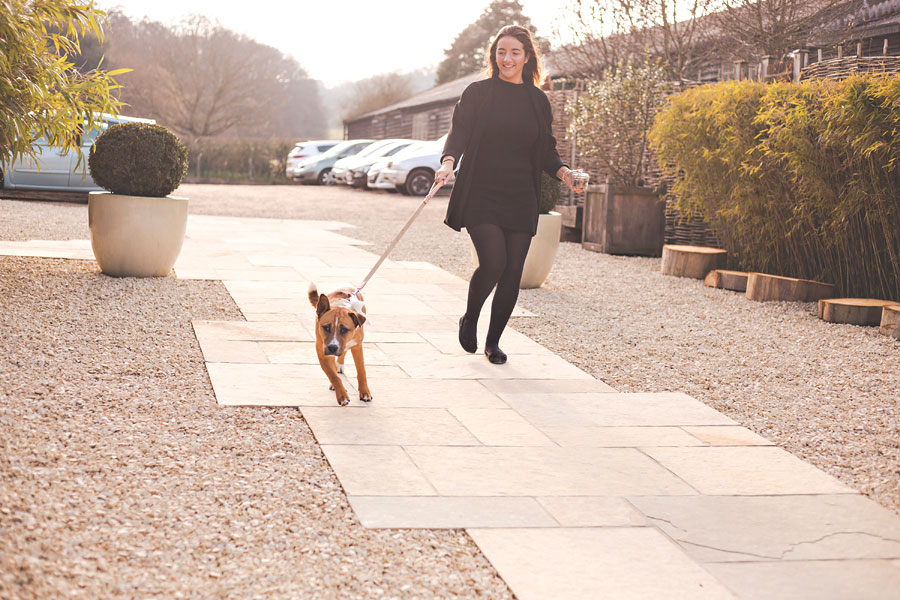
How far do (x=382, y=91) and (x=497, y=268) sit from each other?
4645cm

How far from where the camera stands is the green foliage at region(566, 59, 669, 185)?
40.5 ft

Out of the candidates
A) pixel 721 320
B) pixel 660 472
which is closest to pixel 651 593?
pixel 660 472

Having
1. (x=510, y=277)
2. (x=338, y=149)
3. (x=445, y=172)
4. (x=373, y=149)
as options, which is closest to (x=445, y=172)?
(x=445, y=172)

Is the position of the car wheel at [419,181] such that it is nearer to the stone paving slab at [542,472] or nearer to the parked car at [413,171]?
the parked car at [413,171]

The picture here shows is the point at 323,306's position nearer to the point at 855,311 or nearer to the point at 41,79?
the point at 41,79

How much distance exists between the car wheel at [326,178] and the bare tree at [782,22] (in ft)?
46.8

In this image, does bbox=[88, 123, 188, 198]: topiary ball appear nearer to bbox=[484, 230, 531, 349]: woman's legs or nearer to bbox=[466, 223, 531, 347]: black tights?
bbox=[466, 223, 531, 347]: black tights

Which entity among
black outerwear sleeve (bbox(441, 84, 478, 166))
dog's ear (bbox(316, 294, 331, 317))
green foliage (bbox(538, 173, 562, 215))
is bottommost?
dog's ear (bbox(316, 294, 331, 317))

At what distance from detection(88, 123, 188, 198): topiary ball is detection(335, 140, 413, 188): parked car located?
55.1ft

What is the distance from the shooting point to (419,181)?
2195cm

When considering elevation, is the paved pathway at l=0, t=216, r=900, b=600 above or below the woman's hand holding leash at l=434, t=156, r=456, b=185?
below

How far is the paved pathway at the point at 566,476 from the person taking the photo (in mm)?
2604

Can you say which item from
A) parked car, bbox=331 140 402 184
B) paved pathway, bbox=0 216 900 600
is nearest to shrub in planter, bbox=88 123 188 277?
paved pathway, bbox=0 216 900 600

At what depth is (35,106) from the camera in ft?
21.0
